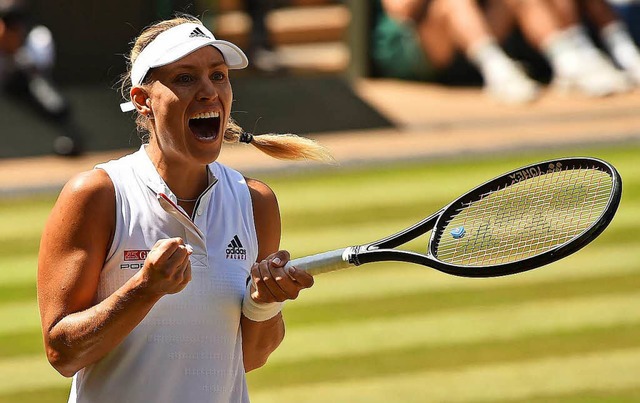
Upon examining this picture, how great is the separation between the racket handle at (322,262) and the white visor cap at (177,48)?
49cm

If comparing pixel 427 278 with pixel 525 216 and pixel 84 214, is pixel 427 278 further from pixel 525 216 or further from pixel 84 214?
pixel 84 214

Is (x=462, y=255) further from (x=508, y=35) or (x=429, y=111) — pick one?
(x=508, y=35)

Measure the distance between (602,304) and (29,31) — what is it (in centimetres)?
460

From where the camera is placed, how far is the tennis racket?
10.4 ft

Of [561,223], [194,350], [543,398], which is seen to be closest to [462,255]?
[561,223]

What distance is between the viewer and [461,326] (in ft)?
23.2

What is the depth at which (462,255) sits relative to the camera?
3424 millimetres

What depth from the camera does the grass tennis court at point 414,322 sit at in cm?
644

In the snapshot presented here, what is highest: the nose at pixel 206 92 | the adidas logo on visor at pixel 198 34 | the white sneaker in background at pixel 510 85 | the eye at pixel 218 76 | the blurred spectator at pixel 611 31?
the adidas logo on visor at pixel 198 34

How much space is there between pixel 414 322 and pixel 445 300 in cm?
32

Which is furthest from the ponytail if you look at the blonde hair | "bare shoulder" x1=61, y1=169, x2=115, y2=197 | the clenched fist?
the clenched fist

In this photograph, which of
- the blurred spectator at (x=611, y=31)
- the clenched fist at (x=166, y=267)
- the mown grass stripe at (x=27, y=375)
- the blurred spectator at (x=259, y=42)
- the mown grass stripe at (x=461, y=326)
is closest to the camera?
the clenched fist at (x=166, y=267)

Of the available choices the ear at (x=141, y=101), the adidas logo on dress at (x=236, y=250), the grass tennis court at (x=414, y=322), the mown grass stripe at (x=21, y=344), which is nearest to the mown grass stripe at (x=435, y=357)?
the grass tennis court at (x=414, y=322)

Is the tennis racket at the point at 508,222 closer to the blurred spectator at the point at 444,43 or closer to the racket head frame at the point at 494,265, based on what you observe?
the racket head frame at the point at 494,265
